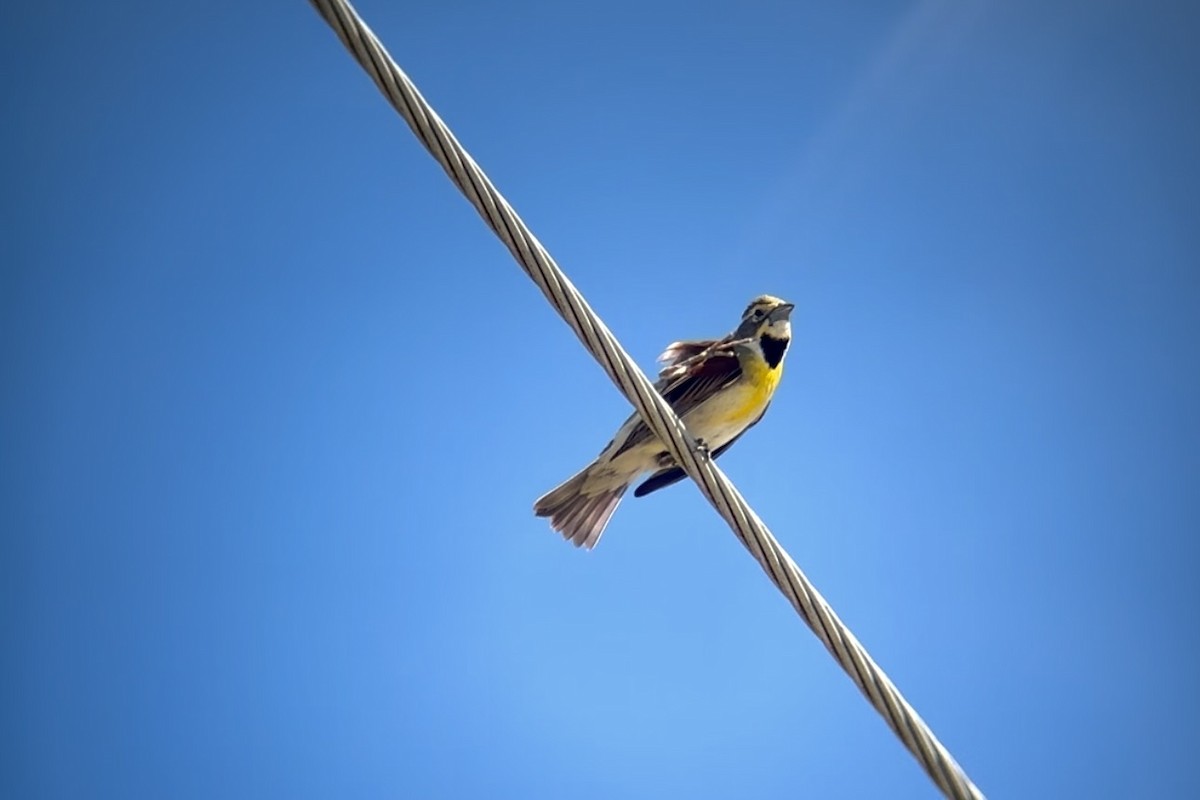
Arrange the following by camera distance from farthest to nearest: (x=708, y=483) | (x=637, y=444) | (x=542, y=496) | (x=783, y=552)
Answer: (x=542, y=496) < (x=637, y=444) < (x=708, y=483) < (x=783, y=552)

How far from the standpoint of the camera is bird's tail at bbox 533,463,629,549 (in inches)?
280

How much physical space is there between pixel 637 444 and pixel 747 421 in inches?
28.0

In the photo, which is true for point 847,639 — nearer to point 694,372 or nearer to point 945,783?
point 945,783

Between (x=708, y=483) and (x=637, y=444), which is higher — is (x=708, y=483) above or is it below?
below

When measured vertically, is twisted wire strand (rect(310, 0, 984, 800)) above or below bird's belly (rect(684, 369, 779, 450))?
below

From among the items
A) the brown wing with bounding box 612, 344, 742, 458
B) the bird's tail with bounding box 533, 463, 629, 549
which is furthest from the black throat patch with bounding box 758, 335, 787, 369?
the bird's tail with bounding box 533, 463, 629, 549

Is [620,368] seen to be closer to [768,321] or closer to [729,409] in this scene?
[729,409]

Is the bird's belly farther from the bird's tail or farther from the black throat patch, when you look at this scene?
the bird's tail

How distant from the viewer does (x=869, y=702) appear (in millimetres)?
3408

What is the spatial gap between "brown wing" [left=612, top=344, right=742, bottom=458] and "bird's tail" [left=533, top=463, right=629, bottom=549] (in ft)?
1.30

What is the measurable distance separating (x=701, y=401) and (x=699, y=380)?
0.13 meters

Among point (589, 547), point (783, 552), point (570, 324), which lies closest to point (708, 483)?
point (783, 552)

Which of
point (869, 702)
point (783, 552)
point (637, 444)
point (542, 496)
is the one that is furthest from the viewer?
point (542, 496)

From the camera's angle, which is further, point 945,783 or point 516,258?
point 516,258
